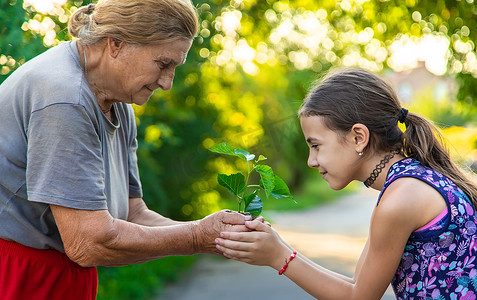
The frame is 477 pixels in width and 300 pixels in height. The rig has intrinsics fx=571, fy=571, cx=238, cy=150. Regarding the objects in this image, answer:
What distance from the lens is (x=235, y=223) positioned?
2561mm

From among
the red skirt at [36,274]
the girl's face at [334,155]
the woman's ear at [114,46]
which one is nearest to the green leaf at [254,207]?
the girl's face at [334,155]

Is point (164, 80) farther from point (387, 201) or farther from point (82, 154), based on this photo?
point (387, 201)

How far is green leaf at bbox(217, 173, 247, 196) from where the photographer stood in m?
2.62

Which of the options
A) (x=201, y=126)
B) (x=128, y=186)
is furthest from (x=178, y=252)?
(x=201, y=126)

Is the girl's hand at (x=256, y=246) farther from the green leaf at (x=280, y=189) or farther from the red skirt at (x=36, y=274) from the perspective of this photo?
the red skirt at (x=36, y=274)

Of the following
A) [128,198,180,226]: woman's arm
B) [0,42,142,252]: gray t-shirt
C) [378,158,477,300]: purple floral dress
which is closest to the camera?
[0,42,142,252]: gray t-shirt

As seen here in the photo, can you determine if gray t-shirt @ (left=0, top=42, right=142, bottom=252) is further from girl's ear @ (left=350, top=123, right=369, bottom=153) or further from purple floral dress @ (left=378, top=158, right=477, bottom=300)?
purple floral dress @ (left=378, top=158, right=477, bottom=300)

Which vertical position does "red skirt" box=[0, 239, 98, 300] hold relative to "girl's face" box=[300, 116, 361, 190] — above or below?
below

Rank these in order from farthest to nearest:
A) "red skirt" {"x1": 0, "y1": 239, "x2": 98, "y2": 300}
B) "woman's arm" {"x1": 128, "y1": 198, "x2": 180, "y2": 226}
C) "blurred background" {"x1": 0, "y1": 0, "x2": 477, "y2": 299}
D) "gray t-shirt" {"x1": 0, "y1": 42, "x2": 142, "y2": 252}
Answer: "blurred background" {"x1": 0, "y1": 0, "x2": 477, "y2": 299}, "woman's arm" {"x1": 128, "y1": 198, "x2": 180, "y2": 226}, "red skirt" {"x1": 0, "y1": 239, "x2": 98, "y2": 300}, "gray t-shirt" {"x1": 0, "y1": 42, "x2": 142, "y2": 252}

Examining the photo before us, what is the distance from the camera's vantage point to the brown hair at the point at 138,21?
7.61 feet

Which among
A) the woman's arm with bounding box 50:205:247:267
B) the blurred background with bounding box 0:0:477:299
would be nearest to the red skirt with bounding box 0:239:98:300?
the woman's arm with bounding box 50:205:247:267

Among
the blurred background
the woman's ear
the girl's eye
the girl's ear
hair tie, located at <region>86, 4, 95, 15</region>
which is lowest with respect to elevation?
the blurred background

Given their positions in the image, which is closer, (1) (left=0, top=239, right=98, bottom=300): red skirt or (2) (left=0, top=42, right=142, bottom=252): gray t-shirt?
(2) (left=0, top=42, right=142, bottom=252): gray t-shirt

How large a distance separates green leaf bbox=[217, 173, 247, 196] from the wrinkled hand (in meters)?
0.13
